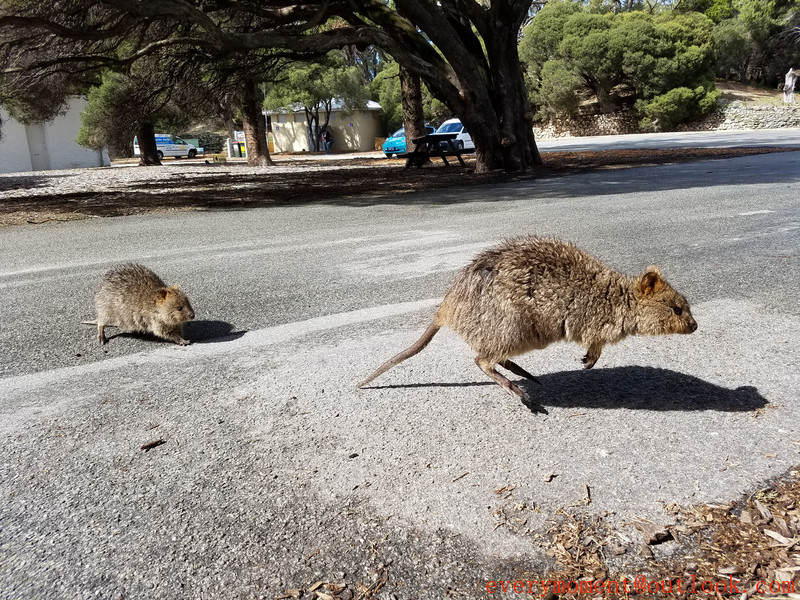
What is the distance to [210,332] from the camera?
5590 millimetres

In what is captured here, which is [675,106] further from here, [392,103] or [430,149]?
[430,149]

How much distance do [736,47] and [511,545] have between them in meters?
63.6

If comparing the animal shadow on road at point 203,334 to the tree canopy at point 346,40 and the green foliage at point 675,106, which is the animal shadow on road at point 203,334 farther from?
the green foliage at point 675,106

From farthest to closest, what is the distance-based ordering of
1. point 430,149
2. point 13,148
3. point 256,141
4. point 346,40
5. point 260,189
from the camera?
point 13,148 → point 256,141 → point 430,149 → point 260,189 → point 346,40

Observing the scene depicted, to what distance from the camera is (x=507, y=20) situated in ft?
60.7

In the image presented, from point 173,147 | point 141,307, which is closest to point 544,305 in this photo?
point 141,307

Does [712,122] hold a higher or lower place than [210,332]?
higher

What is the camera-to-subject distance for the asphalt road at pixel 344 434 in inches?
104

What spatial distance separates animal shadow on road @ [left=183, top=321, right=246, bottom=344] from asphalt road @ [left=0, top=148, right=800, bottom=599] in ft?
0.12

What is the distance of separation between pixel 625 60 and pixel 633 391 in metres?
48.0

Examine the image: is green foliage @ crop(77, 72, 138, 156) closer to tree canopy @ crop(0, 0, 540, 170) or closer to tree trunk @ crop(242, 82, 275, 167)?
tree canopy @ crop(0, 0, 540, 170)

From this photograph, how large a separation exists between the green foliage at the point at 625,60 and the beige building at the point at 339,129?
14.7 m

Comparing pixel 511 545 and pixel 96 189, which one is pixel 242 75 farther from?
pixel 511 545

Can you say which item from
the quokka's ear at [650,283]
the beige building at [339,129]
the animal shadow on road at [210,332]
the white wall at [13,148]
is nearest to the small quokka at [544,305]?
the quokka's ear at [650,283]
